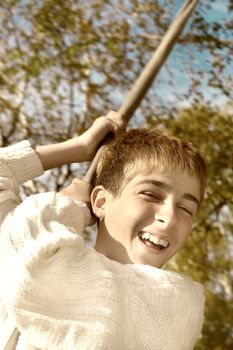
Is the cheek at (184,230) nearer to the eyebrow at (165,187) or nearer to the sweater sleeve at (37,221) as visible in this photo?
the eyebrow at (165,187)

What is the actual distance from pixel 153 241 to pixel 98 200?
35 centimetres

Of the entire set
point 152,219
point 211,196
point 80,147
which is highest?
point 152,219

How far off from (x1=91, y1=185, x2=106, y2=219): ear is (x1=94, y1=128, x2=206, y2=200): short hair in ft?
0.09

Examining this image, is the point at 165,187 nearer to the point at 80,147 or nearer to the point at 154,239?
the point at 154,239

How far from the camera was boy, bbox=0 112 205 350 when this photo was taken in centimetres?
177

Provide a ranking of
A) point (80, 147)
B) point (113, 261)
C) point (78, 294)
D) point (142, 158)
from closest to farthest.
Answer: point (78, 294) → point (113, 261) → point (142, 158) → point (80, 147)

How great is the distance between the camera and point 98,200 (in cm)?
228

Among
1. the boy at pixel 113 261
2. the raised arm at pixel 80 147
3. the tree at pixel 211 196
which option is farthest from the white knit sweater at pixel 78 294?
the tree at pixel 211 196

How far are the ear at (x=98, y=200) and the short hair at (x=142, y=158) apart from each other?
3 centimetres

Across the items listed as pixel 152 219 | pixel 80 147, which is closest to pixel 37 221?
pixel 152 219

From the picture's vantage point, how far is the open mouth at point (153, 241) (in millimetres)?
1996

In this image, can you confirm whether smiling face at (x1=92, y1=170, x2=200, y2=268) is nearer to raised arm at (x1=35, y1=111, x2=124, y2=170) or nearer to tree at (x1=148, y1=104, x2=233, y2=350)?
raised arm at (x1=35, y1=111, x2=124, y2=170)

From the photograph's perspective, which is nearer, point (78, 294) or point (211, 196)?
point (78, 294)

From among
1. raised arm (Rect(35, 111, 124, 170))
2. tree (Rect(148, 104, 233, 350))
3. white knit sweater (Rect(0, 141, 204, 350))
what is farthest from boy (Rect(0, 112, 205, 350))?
tree (Rect(148, 104, 233, 350))
